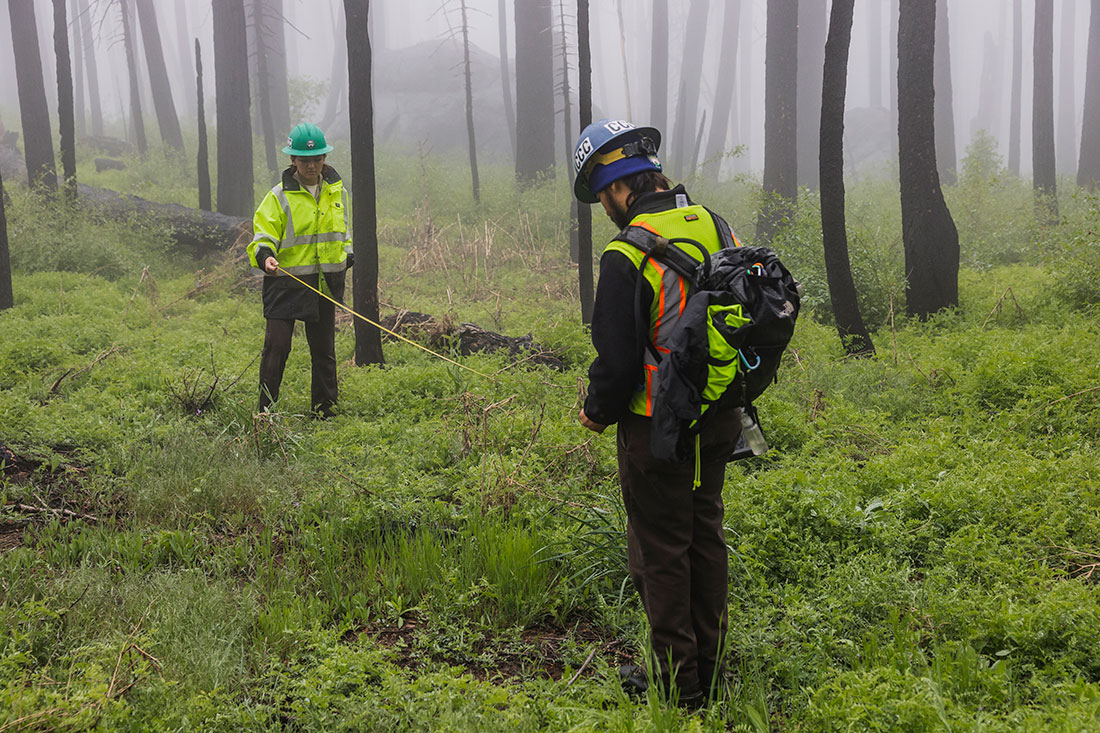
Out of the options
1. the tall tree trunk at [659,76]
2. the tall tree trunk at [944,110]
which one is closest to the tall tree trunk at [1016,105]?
the tall tree trunk at [944,110]

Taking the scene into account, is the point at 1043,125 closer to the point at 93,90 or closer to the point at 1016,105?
the point at 1016,105

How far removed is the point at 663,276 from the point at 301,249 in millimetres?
4913

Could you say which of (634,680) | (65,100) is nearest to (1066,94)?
(65,100)

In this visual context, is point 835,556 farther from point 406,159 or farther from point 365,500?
point 406,159

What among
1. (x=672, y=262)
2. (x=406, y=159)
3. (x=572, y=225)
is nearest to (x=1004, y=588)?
(x=672, y=262)

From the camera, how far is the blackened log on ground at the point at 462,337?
9077 millimetres

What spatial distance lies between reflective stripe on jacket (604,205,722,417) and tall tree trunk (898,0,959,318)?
8309mm

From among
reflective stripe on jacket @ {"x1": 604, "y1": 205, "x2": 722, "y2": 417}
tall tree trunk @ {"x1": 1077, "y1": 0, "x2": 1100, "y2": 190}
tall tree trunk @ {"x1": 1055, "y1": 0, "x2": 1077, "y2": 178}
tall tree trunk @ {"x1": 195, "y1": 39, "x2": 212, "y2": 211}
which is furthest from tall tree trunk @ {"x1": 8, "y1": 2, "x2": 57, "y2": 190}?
tall tree trunk @ {"x1": 1055, "y1": 0, "x2": 1077, "y2": 178}

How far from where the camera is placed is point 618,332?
2.94 metres

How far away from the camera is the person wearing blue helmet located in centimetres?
294

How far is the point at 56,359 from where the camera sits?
8469 mm

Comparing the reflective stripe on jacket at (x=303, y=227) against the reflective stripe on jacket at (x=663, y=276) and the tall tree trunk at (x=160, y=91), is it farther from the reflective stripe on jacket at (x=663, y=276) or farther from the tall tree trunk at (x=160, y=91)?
the tall tree trunk at (x=160, y=91)

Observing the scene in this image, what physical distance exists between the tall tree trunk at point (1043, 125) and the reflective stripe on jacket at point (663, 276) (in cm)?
1737

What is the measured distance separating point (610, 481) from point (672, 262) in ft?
8.56
